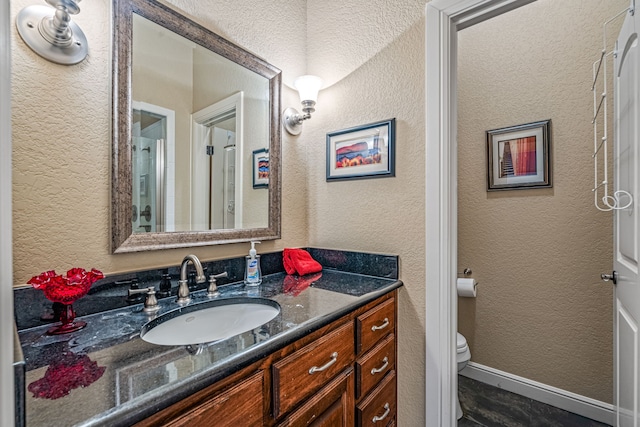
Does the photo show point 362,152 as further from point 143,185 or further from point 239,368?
point 239,368

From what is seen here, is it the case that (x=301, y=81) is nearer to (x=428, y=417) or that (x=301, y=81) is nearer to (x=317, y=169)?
(x=317, y=169)

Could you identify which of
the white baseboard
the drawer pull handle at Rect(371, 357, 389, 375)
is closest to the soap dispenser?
the drawer pull handle at Rect(371, 357, 389, 375)

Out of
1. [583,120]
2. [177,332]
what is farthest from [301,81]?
[583,120]

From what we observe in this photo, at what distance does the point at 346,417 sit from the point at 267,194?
3.38ft

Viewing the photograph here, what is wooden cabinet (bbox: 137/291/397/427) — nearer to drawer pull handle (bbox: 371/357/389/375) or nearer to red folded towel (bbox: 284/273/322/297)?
drawer pull handle (bbox: 371/357/389/375)

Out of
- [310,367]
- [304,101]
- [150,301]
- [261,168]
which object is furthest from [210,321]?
[304,101]

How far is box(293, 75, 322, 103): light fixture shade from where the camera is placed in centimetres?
156

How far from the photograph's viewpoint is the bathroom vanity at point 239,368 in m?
0.53

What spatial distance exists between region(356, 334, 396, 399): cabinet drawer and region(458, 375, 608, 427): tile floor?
85cm

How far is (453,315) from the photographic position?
1356 millimetres

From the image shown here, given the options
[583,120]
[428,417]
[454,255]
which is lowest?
[428,417]

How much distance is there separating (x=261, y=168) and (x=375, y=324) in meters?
0.92

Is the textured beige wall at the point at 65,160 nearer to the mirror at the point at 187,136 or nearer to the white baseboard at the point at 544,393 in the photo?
the mirror at the point at 187,136

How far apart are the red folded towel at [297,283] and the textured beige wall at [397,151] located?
0.29 metres
